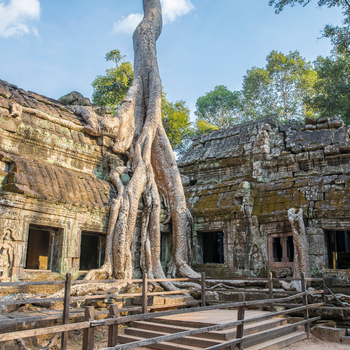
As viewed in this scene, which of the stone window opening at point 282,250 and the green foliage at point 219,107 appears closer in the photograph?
the stone window opening at point 282,250

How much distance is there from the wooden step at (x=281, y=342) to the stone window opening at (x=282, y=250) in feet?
10.3

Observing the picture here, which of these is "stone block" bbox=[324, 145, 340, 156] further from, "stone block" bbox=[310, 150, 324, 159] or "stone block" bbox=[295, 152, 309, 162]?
"stone block" bbox=[295, 152, 309, 162]

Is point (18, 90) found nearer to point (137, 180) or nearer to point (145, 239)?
point (137, 180)

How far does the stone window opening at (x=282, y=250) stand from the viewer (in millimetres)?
8625

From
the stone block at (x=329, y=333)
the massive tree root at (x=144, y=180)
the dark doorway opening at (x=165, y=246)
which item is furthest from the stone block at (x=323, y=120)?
the stone block at (x=329, y=333)

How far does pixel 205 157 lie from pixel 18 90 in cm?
568

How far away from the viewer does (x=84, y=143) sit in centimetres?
875

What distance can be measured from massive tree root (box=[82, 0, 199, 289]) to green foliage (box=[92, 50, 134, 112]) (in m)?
7.56

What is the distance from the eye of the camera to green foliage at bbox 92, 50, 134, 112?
1900 centimetres

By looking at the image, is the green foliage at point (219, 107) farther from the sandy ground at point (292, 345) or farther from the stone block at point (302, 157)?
the sandy ground at point (292, 345)

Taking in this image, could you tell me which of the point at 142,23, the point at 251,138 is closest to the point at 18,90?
the point at 142,23

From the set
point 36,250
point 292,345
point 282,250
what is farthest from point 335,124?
point 36,250

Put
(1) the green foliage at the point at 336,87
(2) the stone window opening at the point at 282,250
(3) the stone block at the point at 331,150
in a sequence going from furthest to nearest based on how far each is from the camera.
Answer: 1. (1) the green foliage at the point at 336,87
2. (3) the stone block at the point at 331,150
3. (2) the stone window opening at the point at 282,250

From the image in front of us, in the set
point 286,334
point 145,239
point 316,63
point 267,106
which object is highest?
point 316,63
